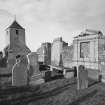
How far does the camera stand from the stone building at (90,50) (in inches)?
563

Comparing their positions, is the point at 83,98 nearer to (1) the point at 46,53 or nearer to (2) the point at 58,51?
(2) the point at 58,51

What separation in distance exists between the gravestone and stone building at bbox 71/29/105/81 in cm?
676

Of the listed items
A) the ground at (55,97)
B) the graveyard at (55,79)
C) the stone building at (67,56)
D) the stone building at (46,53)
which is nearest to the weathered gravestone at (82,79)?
the graveyard at (55,79)

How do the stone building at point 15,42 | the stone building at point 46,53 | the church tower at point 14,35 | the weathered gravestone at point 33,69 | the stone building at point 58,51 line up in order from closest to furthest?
the weathered gravestone at point 33,69, the stone building at point 15,42, the church tower at point 14,35, the stone building at point 58,51, the stone building at point 46,53

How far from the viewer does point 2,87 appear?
8.34 m

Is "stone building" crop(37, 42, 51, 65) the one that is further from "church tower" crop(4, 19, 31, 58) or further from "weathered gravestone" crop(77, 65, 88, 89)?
"weathered gravestone" crop(77, 65, 88, 89)

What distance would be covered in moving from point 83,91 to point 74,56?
939 centimetres

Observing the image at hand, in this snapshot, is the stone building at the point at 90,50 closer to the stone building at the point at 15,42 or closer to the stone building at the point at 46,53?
the stone building at the point at 15,42

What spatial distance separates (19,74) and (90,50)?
9.95 metres

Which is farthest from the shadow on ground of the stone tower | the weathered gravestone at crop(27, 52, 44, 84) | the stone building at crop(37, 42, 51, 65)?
the stone building at crop(37, 42, 51, 65)

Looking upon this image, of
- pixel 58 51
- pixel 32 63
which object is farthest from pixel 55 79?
pixel 58 51

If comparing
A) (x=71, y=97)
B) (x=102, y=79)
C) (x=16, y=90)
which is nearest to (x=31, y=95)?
(x=16, y=90)

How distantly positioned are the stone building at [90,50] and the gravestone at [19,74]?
6.76 m

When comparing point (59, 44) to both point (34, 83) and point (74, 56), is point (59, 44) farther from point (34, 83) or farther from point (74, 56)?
point (34, 83)
